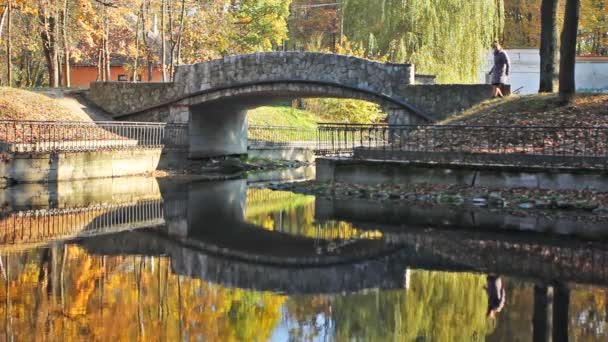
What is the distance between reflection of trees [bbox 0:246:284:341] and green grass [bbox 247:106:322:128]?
3036 cm

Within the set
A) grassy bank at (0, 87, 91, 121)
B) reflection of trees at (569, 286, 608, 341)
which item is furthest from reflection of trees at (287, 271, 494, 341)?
grassy bank at (0, 87, 91, 121)

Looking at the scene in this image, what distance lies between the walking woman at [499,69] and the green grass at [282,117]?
1827 centimetres

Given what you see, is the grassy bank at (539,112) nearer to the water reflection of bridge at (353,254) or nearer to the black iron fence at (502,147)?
the black iron fence at (502,147)

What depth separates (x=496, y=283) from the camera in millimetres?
10750

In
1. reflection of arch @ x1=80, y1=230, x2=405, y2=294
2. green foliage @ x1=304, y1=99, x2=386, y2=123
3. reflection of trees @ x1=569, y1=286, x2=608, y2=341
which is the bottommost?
reflection of arch @ x1=80, y1=230, x2=405, y2=294

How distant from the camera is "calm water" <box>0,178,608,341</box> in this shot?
8781mm

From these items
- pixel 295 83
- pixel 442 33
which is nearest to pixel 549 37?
pixel 295 83

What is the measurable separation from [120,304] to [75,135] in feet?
63.3

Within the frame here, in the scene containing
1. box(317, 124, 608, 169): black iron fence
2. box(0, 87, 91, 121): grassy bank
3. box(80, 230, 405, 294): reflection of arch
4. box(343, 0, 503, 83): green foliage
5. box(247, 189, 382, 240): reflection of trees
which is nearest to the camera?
box(80, 230, 405, 294): reflection of arch

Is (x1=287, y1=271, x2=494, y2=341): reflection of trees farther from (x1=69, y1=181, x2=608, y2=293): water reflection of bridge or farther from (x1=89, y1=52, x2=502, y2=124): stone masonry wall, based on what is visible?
(x1=89, y1=52, x2=502, y2=124): stone masonry wall

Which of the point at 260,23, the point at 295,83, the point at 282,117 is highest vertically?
the point at 260,23

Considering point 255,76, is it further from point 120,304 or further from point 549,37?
point 120,304

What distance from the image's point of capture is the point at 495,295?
400 inches

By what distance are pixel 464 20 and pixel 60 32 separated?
17.4 m
